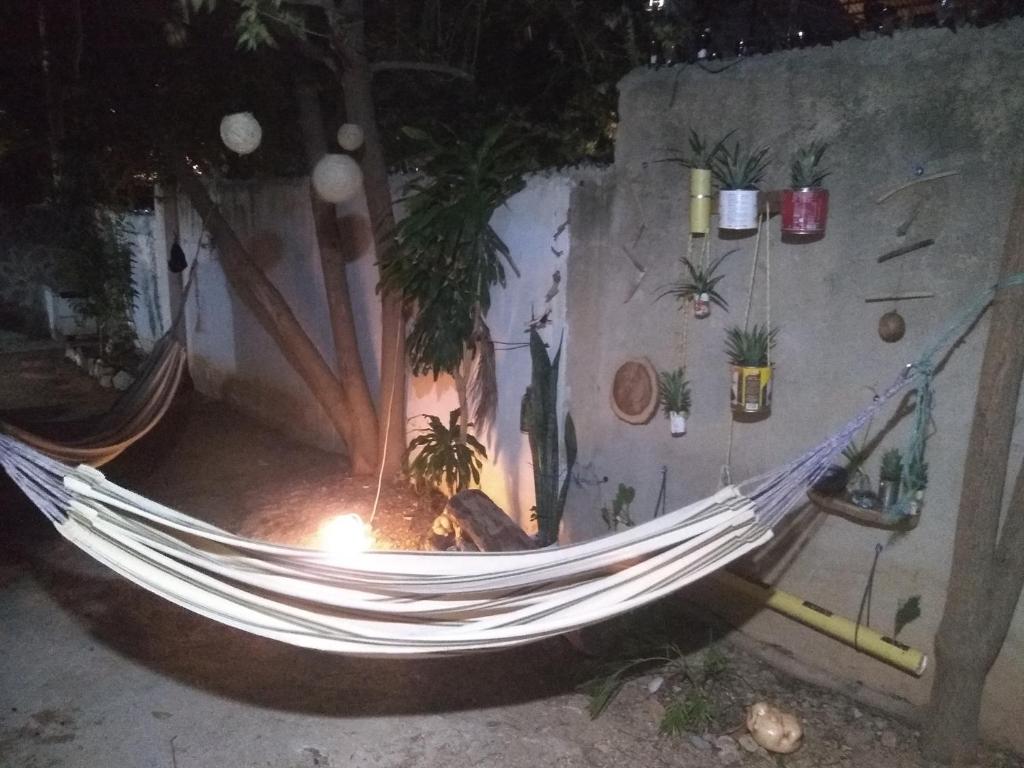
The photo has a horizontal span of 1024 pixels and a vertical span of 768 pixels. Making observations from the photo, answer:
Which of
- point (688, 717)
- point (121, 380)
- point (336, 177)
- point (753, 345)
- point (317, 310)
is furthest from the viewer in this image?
point (121, 380)

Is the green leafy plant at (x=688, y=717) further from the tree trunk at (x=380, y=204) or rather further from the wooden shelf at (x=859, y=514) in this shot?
the tree trunk at (x=380, y=204)

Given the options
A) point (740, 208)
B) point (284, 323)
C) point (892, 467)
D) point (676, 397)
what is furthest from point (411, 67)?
point (892, 467)

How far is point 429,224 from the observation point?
296cm

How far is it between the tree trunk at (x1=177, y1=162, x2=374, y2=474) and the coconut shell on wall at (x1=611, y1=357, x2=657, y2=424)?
1.57m

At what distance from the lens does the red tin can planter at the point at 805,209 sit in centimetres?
208

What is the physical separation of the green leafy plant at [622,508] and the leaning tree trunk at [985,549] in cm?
106

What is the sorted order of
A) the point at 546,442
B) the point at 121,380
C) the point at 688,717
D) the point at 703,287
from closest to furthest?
the point at 688,717 → the point at 703,287 → the point at 546,442 → the point at 121,380

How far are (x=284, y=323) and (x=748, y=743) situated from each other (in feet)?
9.09

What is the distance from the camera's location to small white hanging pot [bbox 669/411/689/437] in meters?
2.54

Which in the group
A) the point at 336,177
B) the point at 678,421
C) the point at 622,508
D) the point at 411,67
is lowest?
the point at 622,508

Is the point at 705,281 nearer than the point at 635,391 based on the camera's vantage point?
Yes

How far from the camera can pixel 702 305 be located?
8.04ft

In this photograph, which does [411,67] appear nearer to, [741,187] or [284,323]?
[284,323]

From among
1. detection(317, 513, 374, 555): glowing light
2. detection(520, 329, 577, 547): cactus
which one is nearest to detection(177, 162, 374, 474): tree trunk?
detection(317, 513, 374, 555): glowing light
